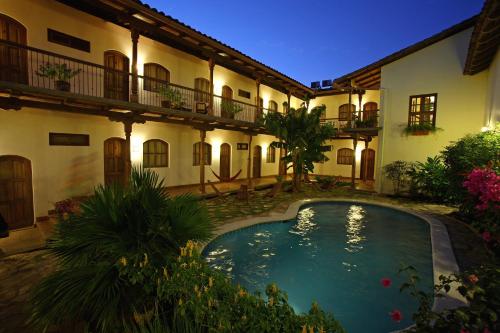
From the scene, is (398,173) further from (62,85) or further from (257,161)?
(62,85)

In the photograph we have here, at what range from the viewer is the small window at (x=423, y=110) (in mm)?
13023

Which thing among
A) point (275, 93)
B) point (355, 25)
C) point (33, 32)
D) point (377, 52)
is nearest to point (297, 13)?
point (355, 25)

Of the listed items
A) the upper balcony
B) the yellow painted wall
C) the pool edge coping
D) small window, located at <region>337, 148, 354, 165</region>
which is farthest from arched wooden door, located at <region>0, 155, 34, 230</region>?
small window, located at <region>337, 148, 354, 165</region>

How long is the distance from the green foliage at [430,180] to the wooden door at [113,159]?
13535 millimetres

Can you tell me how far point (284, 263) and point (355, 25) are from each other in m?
184

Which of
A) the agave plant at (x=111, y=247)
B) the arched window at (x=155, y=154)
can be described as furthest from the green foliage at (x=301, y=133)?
the agave plant at (x=111, y=247)

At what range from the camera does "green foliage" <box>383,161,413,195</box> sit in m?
13.6

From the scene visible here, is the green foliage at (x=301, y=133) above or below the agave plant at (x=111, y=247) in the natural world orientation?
above

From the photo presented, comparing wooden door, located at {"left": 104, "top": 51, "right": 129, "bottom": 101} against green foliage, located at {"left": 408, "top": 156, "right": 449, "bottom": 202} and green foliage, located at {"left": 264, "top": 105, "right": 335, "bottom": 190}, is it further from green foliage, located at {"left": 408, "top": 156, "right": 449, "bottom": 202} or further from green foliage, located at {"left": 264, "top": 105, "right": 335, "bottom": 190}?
green foliage, located at {"left": 408, "top": 156, "right": 449, "bottom": 202}

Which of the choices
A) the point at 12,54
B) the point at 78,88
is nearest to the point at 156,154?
the point at 78,88

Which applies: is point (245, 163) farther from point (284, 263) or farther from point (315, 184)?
point (284, 263)

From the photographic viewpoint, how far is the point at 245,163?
18578 mm

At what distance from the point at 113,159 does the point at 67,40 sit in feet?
15.0

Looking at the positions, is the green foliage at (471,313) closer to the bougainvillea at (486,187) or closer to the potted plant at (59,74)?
A: the bougainvillea at (486,187)
